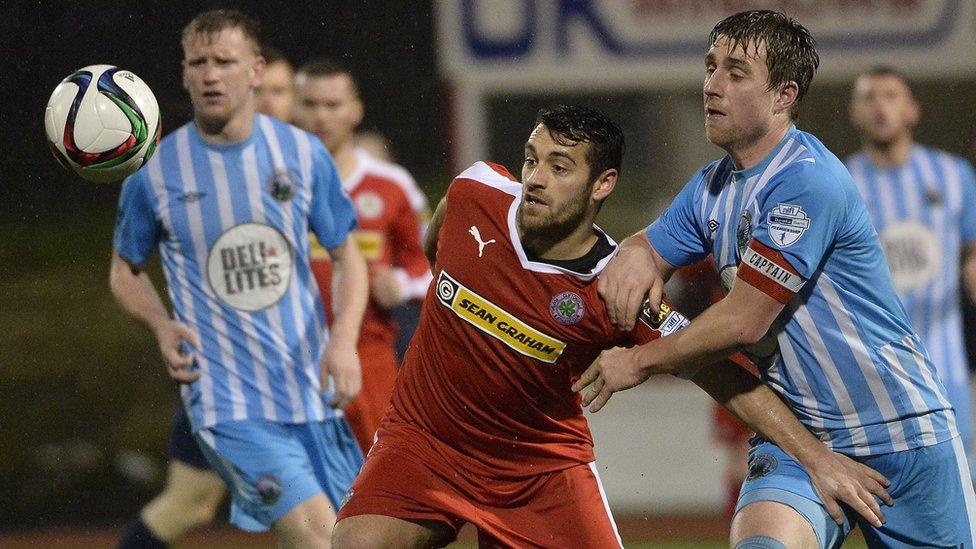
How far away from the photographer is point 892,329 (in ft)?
11.5

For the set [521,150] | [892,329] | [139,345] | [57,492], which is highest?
[892,329]

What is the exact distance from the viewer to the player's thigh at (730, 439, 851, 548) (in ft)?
11.0

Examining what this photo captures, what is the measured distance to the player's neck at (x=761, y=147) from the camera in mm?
3498

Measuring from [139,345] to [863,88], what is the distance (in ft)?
15.7

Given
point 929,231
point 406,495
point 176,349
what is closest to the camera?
point 406,495

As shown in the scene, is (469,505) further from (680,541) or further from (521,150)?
Answer: (521,150)

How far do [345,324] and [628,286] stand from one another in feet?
4.97

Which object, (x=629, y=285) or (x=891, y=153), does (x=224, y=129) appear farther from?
(x=891, y=153)

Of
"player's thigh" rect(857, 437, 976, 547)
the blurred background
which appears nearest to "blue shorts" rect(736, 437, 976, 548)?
"player's thigh" rect(857, 437, 976, 547)

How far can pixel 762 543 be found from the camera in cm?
329

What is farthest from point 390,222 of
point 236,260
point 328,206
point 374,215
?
point 236,260

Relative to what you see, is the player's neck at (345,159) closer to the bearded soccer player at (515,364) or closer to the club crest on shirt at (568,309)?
the bearded soccer player at (515,364)

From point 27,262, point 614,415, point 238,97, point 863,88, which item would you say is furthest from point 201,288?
point 27,262

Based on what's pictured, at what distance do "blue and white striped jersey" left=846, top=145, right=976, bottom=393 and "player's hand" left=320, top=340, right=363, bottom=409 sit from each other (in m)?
3.12
